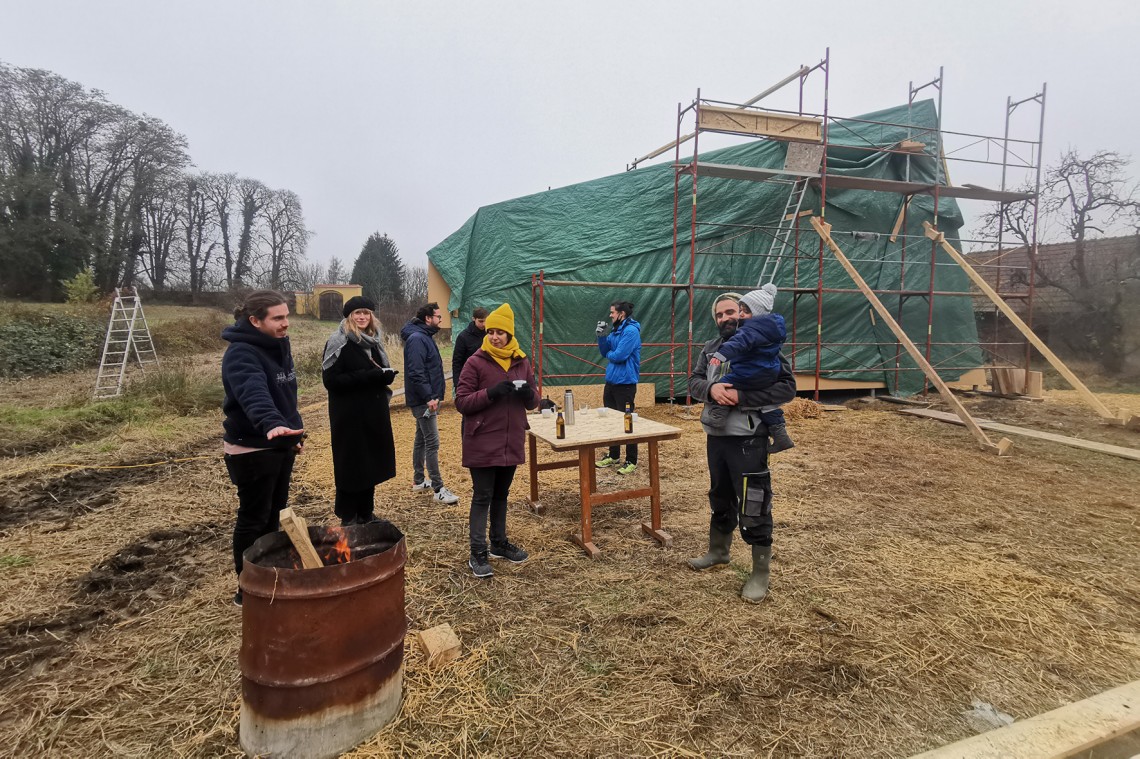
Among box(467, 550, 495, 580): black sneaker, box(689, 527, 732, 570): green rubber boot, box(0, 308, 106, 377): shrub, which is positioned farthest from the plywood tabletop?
box(0, 308, 106, 377): shrub

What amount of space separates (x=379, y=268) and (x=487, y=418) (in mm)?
44695

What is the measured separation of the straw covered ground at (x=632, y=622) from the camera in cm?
238

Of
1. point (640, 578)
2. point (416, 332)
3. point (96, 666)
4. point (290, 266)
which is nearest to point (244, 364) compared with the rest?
point (96, 666)

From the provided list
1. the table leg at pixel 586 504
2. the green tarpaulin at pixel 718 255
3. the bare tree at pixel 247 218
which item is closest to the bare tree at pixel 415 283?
the bare tree at pixel 247 218

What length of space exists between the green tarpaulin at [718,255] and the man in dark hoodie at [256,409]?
28.1 ft

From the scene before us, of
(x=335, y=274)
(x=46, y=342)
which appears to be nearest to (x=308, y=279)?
(x=335, y=274)

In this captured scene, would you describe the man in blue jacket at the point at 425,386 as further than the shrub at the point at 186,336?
No

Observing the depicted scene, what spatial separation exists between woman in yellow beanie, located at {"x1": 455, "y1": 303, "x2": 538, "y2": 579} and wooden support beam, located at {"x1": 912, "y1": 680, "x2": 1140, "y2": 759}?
255 centimetres

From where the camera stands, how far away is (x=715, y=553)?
3906 mm

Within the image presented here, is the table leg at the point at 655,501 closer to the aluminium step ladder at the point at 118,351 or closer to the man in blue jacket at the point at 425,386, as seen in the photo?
the man in blue jacket at the point at 425,386

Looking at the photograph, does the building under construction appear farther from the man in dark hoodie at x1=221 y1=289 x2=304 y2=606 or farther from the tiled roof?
the man in dark hoodie at x1=221 y1=289 x2=304 y2=606

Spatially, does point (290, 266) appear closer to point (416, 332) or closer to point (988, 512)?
point (416, 332)

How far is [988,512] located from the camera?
17.1ft

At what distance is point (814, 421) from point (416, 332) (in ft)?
24.3
